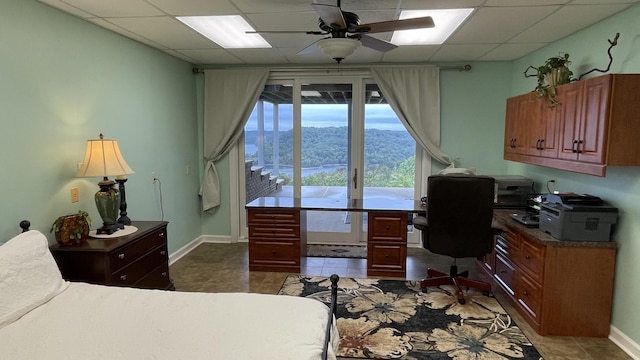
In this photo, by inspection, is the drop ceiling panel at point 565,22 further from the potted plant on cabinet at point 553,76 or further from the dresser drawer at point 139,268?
the dresser drawer at point 139,268

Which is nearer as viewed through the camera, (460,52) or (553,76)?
(553,76)

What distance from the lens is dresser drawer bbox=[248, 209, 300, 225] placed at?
4.27 m

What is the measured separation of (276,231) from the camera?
14.2 ft

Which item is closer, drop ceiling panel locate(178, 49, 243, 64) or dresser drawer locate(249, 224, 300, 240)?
dresser drawer locate(249, 224, 300, 240)

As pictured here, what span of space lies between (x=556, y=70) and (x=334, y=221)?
3441 mm

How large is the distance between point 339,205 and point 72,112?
2.75m

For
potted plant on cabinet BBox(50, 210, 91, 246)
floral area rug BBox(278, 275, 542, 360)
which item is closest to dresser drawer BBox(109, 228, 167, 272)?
potted plant on cabinet BBox(50, 210, 91, 246)

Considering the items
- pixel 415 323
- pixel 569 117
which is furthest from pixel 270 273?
pixel 569 117

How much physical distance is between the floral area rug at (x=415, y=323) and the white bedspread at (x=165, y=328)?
1038 mm

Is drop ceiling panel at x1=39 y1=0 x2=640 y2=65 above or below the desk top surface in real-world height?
above

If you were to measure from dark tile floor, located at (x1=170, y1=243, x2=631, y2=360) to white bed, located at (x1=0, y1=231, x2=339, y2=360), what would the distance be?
5.86ft

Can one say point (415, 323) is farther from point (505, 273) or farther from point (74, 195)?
point (74, 195)

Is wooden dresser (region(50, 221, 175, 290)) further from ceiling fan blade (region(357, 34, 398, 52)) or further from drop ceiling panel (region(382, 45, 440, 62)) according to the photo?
drop ceiling panel (region(382, 45, 440, 62))

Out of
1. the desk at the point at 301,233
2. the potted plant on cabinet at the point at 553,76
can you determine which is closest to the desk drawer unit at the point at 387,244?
the desk at the point at 301,233
